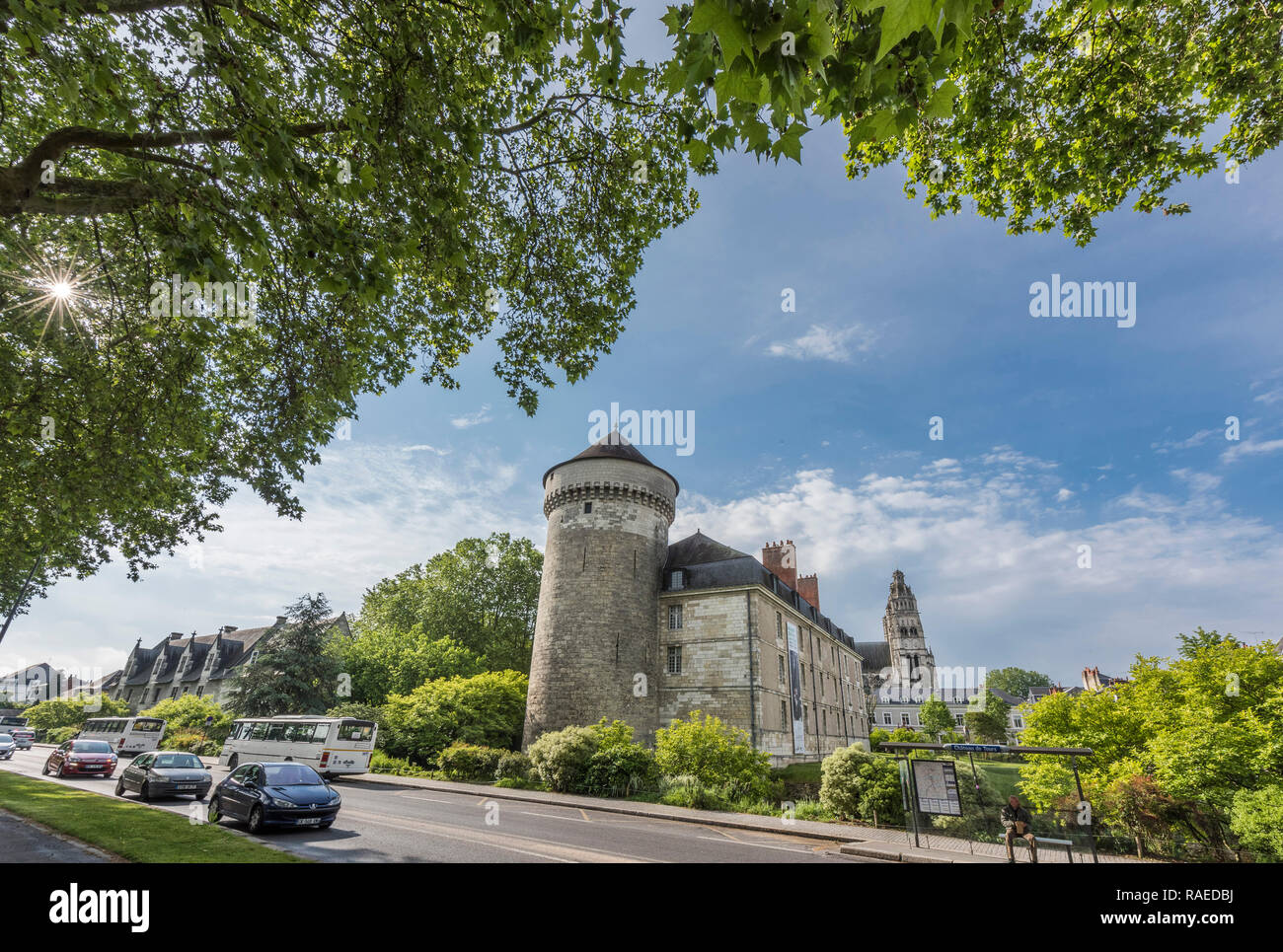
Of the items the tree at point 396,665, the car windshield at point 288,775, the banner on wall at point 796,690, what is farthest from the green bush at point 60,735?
the banner on wall at point 796,690

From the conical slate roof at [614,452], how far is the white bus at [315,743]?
644 inches

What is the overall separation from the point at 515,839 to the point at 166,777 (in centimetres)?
1176

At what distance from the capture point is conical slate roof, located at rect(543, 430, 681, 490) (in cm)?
3139

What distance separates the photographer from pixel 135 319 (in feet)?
35.5

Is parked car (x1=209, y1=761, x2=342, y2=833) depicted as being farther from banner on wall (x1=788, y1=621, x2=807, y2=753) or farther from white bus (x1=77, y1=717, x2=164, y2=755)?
white bus (x1=77, y1=717, x2=164, y2=755)

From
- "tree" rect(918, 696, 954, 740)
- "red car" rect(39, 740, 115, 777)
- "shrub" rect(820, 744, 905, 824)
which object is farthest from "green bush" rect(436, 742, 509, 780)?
"tree" rect(918, 696, 954, 740)

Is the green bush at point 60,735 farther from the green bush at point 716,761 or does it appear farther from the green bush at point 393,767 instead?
the green bush at point 716,761

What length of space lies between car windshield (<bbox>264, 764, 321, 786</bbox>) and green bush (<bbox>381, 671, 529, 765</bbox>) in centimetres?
1677

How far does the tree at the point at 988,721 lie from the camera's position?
64812 mm

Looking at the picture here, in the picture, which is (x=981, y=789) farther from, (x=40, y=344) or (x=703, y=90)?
(x=40, y=344)

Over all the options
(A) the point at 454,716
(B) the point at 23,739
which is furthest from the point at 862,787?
(B) the point at 23,739
